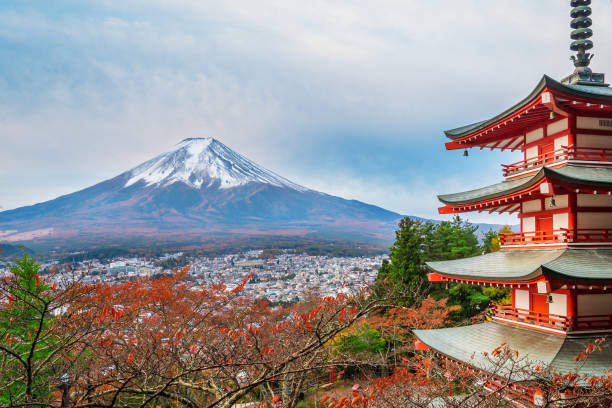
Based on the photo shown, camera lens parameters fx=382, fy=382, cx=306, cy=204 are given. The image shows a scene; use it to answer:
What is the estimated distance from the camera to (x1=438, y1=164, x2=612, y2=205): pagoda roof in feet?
23.5

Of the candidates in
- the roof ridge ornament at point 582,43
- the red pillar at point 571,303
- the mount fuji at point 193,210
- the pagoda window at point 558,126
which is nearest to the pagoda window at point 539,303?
the red pillar at point 571,303

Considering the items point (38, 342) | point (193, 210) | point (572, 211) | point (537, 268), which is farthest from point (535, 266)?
point (193, 210)

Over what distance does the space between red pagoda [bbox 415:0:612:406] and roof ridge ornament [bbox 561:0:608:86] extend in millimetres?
22

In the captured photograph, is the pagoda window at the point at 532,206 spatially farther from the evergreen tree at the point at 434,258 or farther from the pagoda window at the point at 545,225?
the evergreen tree at the point at 434,258

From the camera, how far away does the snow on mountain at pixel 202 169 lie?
98.8m

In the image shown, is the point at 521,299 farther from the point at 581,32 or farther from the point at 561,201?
the point at 581,32

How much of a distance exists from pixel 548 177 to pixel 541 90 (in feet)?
5.85

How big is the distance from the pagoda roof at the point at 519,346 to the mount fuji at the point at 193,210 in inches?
1975

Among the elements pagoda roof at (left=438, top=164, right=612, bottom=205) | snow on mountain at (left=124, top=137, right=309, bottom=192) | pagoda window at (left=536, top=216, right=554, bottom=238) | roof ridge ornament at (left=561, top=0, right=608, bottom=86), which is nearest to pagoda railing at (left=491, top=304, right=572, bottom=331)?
pagoda window at (left=536, top=216, right=554, bottom=238)

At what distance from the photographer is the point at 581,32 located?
9.30 meters

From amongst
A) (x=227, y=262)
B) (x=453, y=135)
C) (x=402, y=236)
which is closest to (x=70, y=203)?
(x=227, y=262)

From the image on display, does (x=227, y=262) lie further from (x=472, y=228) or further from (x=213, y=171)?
(x=213, y=171)

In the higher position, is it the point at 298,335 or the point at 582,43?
the point at 582,43

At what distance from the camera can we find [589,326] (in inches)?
298
